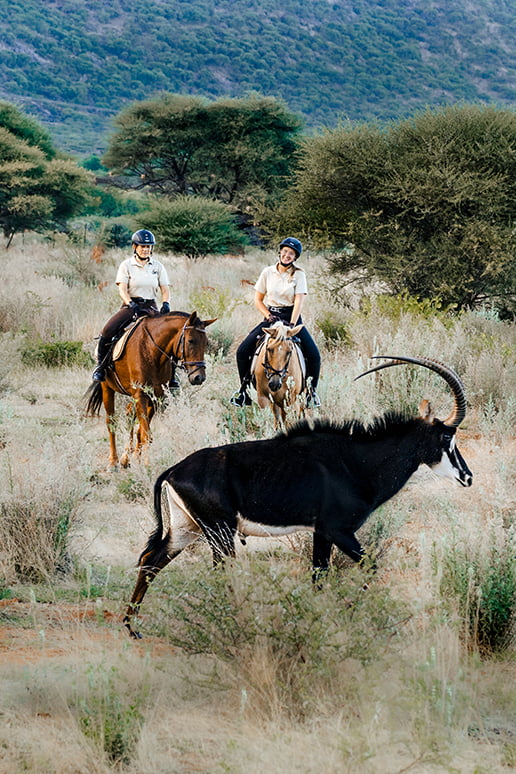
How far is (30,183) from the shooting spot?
36.2 metres

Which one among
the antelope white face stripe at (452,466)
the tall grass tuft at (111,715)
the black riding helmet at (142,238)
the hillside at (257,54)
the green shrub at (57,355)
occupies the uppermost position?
the hillside at (257,54)

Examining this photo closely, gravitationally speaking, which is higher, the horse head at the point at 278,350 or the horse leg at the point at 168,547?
the horse head at the point at 278,350

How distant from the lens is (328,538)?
16.0ft

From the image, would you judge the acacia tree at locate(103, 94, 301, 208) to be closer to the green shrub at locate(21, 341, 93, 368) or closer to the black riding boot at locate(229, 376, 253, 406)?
the green shrub at locate(21, 341, 93, 368)

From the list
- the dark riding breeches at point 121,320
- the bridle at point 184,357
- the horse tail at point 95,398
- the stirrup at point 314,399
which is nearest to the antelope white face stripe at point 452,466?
the stirrup at point 314,399

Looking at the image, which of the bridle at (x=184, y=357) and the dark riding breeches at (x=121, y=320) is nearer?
the bridle at (x=184, y=357)

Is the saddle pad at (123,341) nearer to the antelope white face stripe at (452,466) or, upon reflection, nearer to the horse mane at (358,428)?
the horse mane at (358,428)

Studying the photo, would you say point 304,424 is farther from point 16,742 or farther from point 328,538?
point 16,742

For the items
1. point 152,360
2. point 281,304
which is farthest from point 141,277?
point 281,304

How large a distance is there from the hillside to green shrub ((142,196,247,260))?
70761mm

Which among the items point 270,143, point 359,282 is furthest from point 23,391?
point 270,143

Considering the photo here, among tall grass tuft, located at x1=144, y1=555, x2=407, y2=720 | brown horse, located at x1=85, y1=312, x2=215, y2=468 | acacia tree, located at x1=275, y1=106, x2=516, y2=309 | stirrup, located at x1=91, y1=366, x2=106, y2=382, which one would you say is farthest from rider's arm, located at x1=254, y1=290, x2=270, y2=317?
acacia tree, located at x1=275, y1=106, x2=516, y2=309

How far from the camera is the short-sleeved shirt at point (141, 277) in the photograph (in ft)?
33.2

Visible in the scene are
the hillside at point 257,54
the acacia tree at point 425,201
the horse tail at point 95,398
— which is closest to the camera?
the horse tail at point 95,398
